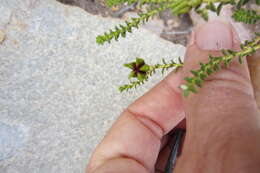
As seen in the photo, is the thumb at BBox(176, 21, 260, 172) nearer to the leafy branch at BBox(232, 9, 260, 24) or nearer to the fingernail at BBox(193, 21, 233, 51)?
the fingernail at BBox(193, 21, 233, 51)

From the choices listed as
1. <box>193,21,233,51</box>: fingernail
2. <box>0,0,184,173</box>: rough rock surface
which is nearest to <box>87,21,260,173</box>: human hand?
<box>193,21,233,51</box>: fingernail

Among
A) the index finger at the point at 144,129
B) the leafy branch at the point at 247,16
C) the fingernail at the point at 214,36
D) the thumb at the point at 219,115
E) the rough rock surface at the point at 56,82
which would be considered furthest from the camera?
the rough rock surface at the point at 56,82

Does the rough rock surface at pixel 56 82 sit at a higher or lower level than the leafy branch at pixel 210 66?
lower

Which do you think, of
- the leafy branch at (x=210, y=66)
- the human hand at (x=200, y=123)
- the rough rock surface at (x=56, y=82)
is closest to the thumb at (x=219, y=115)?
the human hand at (x=200, y=123)

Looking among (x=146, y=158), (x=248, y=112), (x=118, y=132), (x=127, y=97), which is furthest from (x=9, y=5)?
(x=248, y=112)

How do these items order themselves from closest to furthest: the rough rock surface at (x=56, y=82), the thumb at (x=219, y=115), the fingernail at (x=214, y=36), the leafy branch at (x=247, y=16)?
1. the thumb at (x=219, y=115)
2. the leafy branch at (x=247, y=16)
3. the fingernail at (x=214, y=36)
4. the rough rock surface at (x=56, y=82)

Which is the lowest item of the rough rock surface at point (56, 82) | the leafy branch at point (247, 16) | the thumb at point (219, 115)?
the rough rock surface at point (56, 82)

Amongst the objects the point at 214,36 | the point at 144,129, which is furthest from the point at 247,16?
the point at 144,129

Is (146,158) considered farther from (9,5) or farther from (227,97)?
(9,5)

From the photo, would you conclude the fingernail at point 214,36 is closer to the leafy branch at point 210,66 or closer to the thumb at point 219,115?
the thumb at point 219,115
